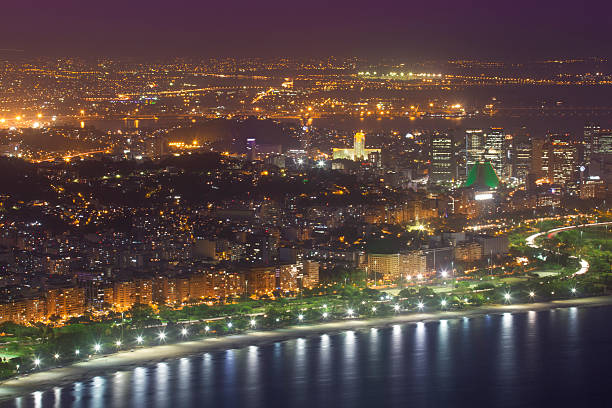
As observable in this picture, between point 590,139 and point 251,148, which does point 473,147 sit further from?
point 251,148

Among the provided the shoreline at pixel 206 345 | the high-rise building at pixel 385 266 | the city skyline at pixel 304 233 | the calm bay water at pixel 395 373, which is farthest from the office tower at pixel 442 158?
the calm bay water at pixel 395 373

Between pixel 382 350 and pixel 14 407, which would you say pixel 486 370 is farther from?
pixel 14 407

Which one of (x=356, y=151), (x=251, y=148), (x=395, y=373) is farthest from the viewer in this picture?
(x=356, y=151)

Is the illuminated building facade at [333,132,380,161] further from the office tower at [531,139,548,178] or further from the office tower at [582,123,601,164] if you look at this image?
the office tower at [582,123,601,164]

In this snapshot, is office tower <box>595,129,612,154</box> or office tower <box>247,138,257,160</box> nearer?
office tower <box>247,138,257,160</box>

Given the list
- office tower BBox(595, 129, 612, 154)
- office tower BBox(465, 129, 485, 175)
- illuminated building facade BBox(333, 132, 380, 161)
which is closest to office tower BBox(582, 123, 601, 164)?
office tower BBox(595, 129, 612, 154)

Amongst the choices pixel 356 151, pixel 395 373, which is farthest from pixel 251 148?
pixel 395 373
